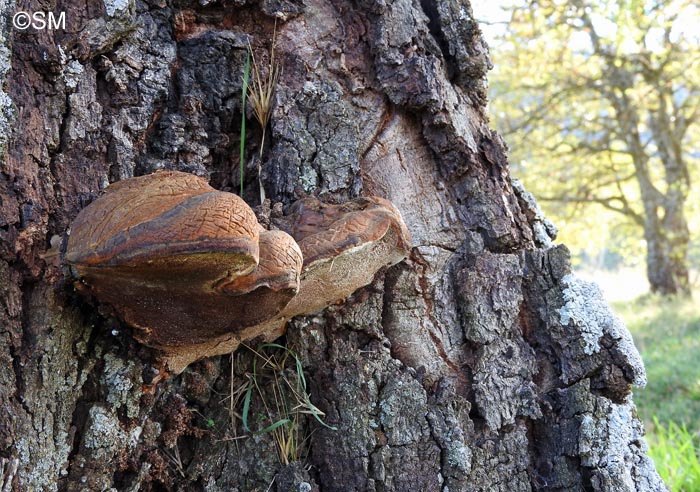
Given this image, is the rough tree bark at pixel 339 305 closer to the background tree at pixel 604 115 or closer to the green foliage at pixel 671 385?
the green foliage at pixel 671 385

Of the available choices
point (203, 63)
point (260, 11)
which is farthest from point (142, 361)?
point (260, 11)

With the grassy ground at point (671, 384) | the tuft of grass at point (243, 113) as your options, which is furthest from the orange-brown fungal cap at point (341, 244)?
the grassy ground at point (671, 384)

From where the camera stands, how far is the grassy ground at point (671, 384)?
334cm

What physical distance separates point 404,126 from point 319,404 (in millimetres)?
888

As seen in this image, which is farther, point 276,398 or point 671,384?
point 671,384

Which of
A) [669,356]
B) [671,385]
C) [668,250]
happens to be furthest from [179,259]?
[668,250]

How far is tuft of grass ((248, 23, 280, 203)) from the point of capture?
182 cm

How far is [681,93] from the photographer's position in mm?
13594

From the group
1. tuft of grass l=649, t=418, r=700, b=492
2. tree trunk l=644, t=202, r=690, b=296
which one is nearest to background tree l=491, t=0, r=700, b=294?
tree trunk l=644, t=202, r=690, b=296

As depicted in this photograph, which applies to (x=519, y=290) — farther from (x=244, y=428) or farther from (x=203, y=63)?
(x=203, y=63)

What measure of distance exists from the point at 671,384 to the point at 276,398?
5.56 meters

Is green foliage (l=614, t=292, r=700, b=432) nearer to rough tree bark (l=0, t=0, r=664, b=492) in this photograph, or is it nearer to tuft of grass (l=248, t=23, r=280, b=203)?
rough tree bark (l=0, t=0, r=664, b=492)

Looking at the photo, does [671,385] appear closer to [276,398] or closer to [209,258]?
[276,398]

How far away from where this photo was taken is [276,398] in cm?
175
